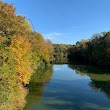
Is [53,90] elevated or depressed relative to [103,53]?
depressed

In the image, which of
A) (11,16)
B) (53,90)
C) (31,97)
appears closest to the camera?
(11,16)

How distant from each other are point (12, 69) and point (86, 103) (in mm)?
9797

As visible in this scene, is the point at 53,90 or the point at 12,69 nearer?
the point at 12,69

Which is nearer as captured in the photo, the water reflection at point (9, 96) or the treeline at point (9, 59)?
the water reflection at point (9, 96)

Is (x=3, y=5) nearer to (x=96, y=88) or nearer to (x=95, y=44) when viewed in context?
(x=96, y=88)

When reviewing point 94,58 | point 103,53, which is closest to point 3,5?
point 103,53

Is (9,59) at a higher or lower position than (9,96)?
higher

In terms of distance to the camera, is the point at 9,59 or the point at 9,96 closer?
the point at 9,96

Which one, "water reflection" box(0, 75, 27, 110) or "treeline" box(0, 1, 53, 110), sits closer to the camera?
"water reflection" box(0, 75, 27, 110)

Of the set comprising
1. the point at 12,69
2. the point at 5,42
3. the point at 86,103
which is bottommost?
the point at 86,103

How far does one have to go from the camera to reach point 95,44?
3720 inches

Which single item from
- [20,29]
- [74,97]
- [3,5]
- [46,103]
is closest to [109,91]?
[74,97]

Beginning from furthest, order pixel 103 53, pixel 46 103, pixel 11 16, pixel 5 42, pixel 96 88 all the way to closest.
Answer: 1. pixel 103 53
2. pixel 96 88
3. pixel 46 103
4. pixel 11 16
5. pixel 5 42

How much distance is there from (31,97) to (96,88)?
40.5 feet
